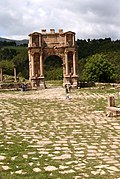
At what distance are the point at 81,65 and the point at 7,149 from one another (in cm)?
7399

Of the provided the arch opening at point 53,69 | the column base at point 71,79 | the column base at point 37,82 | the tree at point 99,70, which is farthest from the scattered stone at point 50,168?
the arch opening at point 53,69

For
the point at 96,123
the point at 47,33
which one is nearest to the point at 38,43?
the point at 47,33

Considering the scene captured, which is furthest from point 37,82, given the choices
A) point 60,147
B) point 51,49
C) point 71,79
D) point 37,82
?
point 60,147

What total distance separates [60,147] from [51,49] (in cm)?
3117

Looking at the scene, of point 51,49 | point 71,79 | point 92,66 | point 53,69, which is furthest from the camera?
point 53,69

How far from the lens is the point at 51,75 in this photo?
275 ft

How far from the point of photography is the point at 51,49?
39250mm

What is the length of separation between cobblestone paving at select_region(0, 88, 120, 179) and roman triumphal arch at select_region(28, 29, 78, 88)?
2447 centimetres

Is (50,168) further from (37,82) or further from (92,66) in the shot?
(92,66)

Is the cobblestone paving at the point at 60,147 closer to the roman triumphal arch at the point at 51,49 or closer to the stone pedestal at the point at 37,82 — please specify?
the stone pedestal at the point at 37,82

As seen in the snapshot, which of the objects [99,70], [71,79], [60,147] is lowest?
[60,147]

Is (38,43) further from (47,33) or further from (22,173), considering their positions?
(22,173)

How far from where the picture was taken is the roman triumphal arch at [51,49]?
38.7 metres

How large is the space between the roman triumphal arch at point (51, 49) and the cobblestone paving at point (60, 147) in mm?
24473
